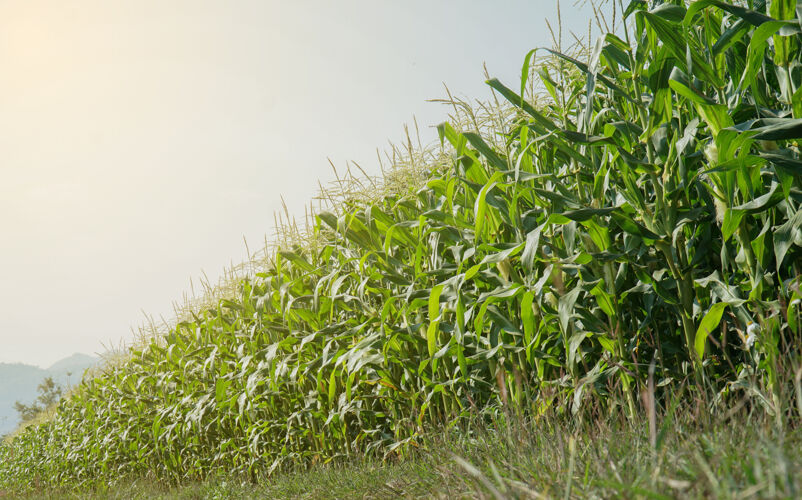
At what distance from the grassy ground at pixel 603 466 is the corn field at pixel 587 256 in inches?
4.3

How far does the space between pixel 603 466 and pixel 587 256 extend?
88 cm

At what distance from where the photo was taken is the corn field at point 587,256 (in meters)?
1.69

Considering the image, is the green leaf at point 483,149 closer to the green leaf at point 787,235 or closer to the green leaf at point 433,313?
the green leaf at point 433,313

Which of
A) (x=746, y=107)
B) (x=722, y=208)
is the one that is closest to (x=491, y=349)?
(x=722, y=208)

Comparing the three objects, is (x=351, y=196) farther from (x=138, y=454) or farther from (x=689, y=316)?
(x=138, y=454)

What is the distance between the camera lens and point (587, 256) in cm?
198

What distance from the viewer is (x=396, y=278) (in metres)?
2.89

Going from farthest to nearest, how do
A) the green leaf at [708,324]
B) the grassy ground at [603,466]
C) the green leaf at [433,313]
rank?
the green leaf at [433,313] → the green leaf at [708,324] → the grassy ground at [603,466]

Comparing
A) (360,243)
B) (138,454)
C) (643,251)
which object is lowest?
(138,454)

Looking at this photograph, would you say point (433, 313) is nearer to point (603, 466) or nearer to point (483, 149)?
point (483, 149)

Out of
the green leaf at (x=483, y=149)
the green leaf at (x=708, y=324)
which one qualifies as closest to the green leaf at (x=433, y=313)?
the green leaf at (x=483, y=149)

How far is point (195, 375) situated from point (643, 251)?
4.41 metres

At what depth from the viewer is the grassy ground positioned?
34.6 inches

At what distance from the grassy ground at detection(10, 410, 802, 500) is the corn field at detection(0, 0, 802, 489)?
0.11 m
